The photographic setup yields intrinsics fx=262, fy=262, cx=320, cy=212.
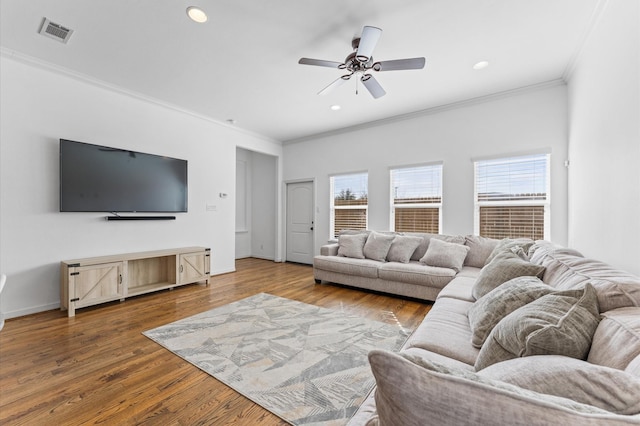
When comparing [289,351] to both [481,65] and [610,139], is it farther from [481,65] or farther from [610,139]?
[481,65]

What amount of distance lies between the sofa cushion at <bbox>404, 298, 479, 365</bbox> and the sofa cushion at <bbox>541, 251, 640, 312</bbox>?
0.56 meters

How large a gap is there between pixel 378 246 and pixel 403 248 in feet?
1.29

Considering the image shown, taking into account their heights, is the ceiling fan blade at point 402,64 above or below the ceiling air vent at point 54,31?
below

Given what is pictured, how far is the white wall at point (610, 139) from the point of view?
1725 mm

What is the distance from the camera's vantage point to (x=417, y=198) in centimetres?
469

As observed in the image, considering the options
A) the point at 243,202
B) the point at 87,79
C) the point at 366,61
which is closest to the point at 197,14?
the point at 366,61

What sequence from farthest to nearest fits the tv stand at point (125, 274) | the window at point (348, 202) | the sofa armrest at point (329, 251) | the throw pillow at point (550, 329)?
the window at point (348, 202)
the sofa armrest at point (329, 251)
the tv stand at point (125, 274)
the throw pillow at point (550, 329)

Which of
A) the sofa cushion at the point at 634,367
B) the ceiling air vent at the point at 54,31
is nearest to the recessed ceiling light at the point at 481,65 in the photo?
the sofa cushion at the point at 634,367

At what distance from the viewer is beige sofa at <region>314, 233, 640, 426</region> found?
451 mm

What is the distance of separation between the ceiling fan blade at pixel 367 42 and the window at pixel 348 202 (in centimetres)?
295

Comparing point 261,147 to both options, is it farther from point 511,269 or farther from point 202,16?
point 511,269

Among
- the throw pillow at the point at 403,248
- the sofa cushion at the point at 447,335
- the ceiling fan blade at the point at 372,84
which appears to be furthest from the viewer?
the throw pillow at the point at 403,248

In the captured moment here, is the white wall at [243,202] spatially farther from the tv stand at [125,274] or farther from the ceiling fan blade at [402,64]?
the ceiling fan blade at [402,64]

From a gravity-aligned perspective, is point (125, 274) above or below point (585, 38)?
below
